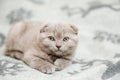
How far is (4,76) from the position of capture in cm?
178

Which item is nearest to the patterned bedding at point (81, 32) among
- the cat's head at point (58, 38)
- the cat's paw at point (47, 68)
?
the cat's paw at point (47, 68)

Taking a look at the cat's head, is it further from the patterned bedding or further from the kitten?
the patterned bedding

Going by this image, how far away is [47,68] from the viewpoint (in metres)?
1.83

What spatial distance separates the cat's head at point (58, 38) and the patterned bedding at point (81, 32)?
14 centimetres

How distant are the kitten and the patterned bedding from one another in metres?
0.05

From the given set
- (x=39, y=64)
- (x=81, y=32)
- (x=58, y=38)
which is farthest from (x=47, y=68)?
(x=81, y=32)

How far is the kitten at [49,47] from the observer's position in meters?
1.85

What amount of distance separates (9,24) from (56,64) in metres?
1.04

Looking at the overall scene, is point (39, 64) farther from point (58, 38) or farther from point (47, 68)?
point (58, 38)

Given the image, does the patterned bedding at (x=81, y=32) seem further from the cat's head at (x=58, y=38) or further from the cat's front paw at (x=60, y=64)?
the cat's head at (x=58, y=38)

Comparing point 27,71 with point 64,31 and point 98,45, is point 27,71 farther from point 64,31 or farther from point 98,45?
point 98,45

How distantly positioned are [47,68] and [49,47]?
127 millimetres

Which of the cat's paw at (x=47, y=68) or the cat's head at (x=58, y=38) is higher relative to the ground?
the cat's head at (x=58, y=38)

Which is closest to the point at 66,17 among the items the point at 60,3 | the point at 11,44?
the point at 60,3
